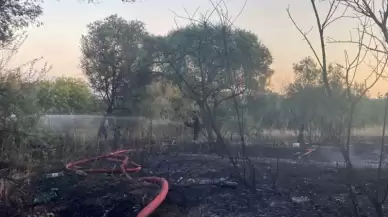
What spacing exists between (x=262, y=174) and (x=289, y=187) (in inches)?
45.5

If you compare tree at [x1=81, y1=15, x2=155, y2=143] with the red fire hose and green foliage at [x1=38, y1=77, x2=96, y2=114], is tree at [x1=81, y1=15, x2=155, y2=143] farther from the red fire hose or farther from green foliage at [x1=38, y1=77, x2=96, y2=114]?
the red fire hose

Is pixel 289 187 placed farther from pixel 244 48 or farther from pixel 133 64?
pixel 133 64

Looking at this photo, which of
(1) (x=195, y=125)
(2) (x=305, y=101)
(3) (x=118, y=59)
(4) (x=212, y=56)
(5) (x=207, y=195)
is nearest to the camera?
(5) (x=207, y=195)

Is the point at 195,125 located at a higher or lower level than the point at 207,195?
higher

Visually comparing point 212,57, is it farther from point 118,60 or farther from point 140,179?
point 140,179

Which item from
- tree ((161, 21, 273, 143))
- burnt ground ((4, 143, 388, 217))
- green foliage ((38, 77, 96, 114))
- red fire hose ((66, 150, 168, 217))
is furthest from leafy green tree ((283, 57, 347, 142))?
green foliage ((38, 77, 96, 114))

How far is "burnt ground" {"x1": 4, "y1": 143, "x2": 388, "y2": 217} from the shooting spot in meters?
5.28

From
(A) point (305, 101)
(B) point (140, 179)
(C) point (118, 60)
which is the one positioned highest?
(C) point (118, 60)

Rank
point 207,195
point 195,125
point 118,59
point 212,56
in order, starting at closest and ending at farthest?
point 207,195
point 195,125
point 212,56
point 118,59

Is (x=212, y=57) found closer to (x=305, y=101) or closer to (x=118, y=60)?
(x=305, y=101)

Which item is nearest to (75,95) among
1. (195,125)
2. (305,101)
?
(195,125)

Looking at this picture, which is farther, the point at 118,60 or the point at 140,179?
the point at 118,60

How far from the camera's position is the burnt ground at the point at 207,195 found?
528 cm

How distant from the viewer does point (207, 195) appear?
20.1ft
